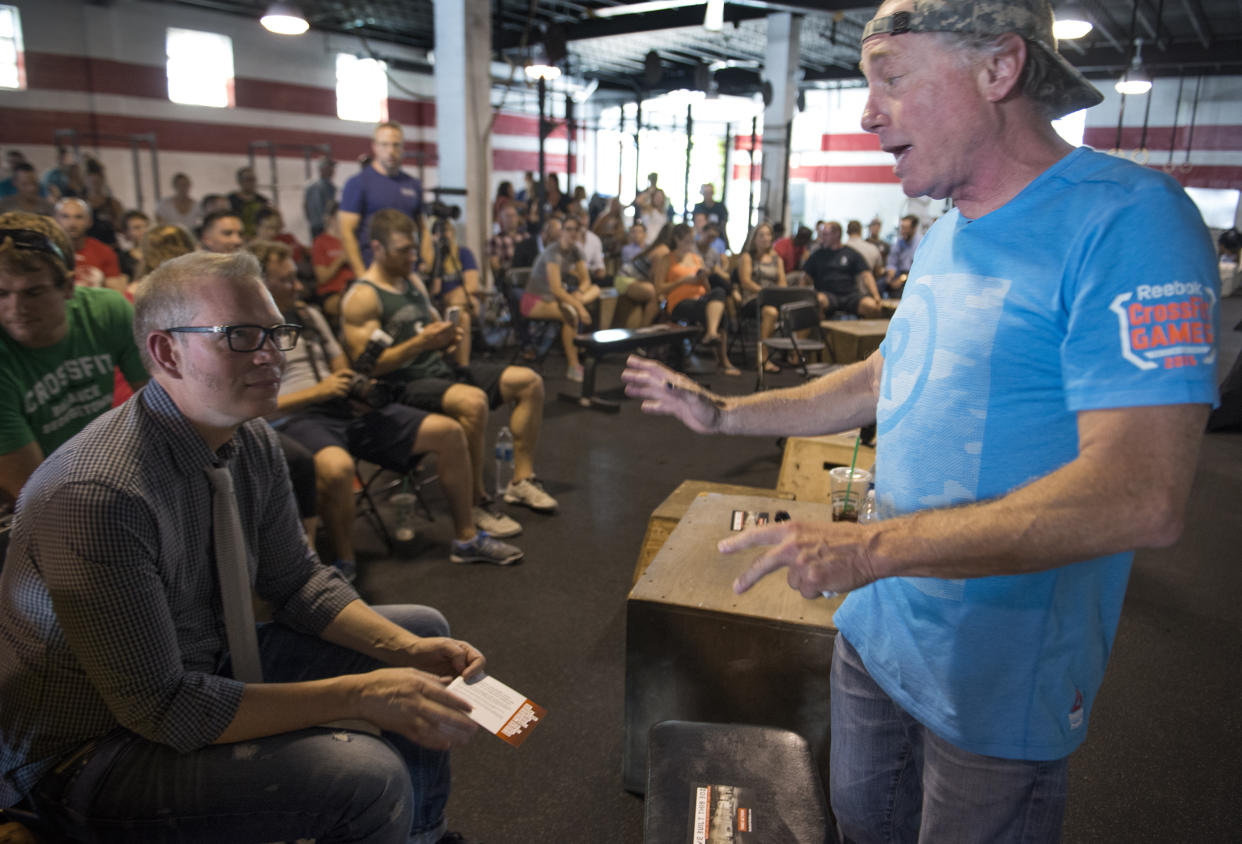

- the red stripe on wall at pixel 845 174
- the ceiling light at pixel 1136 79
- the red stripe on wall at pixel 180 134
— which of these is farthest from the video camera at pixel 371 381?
the red stripe on wall at pixel 845 174

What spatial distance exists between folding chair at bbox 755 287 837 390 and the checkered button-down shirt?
4736 millimetres

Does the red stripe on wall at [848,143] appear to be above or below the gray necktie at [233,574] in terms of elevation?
above

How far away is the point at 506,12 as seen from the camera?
12.4 m

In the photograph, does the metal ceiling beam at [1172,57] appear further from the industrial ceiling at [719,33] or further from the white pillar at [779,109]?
the white pillar at [779,109]

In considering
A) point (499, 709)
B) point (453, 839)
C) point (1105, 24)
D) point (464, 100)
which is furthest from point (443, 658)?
point (1105, 24)

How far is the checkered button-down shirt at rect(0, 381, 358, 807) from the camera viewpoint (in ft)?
3.93

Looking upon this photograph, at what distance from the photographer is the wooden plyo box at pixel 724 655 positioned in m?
1.82

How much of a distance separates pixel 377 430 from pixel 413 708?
2126 mm

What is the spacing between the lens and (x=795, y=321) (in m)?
6.46

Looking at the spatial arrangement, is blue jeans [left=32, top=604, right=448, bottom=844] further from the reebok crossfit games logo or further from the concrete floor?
the reebok crossfit games logo

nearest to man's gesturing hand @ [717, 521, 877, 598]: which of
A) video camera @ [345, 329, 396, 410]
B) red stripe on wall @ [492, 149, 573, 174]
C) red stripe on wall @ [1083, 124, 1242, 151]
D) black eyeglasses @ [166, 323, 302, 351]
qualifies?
black eyeglasses @ [166, 323, 302, 351]

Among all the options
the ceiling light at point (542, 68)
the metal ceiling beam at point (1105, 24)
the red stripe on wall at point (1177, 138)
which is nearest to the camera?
the ceiling light at point (542, 68)

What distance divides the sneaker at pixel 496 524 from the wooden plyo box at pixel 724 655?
179 cm

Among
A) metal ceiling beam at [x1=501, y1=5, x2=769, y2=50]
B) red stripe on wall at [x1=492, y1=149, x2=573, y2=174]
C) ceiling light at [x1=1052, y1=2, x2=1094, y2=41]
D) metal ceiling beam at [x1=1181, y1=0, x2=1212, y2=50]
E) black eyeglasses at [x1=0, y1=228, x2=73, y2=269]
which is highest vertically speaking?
metal ceiling beam at [x1=1181, y1=0, x2=1212, y2=50]
